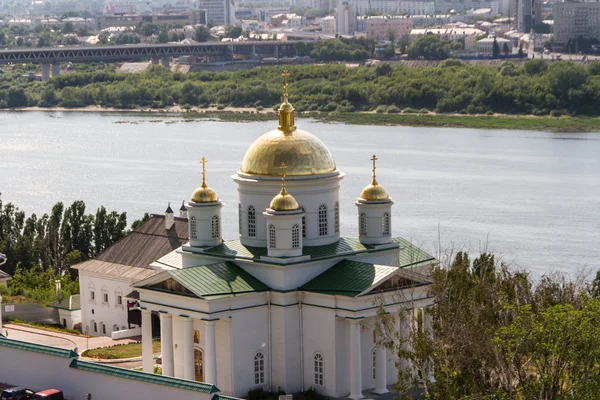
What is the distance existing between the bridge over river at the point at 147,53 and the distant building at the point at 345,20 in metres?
23.3

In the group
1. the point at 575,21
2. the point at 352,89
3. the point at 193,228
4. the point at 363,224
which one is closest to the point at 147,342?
the point at 193,228

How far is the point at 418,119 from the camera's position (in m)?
61.6

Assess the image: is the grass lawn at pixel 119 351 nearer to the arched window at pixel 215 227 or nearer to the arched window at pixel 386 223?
the arched window at pixel 215 227

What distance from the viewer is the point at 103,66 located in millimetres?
89938

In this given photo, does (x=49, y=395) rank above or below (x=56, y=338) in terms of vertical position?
above

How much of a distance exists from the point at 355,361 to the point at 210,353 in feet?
5.44

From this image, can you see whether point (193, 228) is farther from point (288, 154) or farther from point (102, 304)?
point (102, 304)

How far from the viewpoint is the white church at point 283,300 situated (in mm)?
18172

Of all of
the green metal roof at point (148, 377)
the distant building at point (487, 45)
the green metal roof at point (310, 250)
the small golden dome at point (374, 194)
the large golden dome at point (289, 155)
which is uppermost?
the large golden dome at point (289, 155)

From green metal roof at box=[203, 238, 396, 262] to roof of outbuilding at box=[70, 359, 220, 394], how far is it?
12.6ft

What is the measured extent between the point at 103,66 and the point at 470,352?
75071 mm

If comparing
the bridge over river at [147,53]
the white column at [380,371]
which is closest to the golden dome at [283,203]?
the white column at [380,371]

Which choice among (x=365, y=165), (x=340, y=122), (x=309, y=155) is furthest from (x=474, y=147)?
(x=309, y=155)

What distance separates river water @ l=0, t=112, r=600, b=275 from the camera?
32812 millimetres
